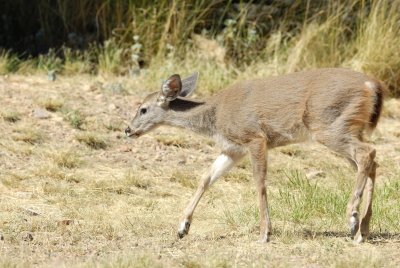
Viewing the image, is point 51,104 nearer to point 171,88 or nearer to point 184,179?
point 184,179

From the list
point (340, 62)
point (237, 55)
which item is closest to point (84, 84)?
point (237, 55)

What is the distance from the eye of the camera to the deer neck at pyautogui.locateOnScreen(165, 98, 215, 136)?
27.6 ft

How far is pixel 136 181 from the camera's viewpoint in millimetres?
9711

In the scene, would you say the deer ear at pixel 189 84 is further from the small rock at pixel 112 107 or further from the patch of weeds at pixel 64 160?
the small rock at pixel 112 107

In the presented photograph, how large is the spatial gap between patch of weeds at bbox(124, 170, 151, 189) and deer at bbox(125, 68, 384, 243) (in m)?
1.27

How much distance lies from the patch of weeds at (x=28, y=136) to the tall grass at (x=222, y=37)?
2.25 m

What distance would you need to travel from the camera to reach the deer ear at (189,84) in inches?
348

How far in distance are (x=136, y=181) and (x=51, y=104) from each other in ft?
7.17

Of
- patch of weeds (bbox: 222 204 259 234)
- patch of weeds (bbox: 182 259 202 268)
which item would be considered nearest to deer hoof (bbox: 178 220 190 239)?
patch of weeds (bbox: 222 204 259 234)

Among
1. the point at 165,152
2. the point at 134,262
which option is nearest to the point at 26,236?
the point at 134,262

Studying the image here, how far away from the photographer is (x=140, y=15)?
44.2ft

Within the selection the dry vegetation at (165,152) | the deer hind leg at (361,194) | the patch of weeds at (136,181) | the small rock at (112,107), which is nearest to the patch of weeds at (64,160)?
the dry vegetation at (165,152)

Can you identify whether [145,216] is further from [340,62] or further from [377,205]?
[340,62]

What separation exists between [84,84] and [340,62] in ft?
11.5
